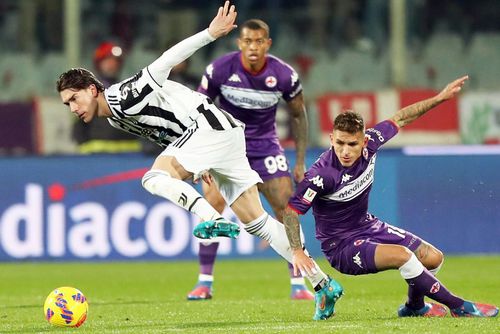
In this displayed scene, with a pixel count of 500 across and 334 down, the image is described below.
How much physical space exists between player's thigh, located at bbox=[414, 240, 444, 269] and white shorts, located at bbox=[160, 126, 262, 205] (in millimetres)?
1423

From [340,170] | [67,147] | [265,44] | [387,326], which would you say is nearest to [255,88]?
[265,44]

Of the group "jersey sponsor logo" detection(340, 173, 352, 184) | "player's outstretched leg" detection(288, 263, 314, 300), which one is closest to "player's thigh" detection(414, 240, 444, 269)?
"jersey sponsor logo" detection(340, 173, 352, 184)

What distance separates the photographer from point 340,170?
7.90 meters

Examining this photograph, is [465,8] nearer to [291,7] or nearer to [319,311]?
[291,7]

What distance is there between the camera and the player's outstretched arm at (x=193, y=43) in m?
8.40

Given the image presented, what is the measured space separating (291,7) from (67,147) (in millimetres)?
3988

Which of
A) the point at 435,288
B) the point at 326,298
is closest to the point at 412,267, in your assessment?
the point at 435,288

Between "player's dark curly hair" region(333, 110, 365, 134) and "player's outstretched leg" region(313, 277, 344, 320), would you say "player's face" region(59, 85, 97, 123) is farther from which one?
"player's outstretched leg" region(313, 277, 344, 320)

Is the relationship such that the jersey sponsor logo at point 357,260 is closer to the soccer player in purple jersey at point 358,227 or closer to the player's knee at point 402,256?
the soccer player in purple jersey at point 358,227

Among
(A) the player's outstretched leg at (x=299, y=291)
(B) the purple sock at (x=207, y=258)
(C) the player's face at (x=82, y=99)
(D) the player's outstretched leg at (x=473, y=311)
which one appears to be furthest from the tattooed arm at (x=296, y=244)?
(B) the purple sock at (x=207, y=258)

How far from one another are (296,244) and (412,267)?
728 millimetres

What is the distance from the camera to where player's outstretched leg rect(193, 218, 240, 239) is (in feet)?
24.6

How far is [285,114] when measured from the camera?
16812mm

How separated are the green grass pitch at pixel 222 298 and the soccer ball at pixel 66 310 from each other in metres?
0.08
